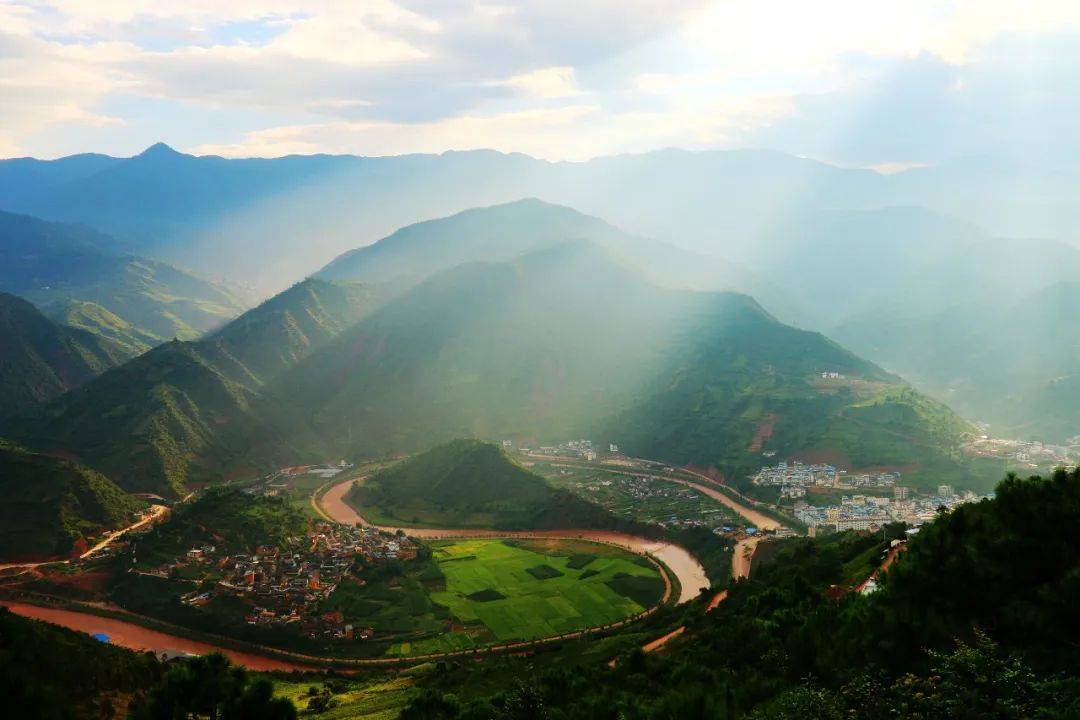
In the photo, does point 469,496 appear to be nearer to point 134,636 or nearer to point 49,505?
point 134,636

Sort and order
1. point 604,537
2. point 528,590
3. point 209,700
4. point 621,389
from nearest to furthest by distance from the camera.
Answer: point 209,700, point 528,590, point 604,537, point 621,389

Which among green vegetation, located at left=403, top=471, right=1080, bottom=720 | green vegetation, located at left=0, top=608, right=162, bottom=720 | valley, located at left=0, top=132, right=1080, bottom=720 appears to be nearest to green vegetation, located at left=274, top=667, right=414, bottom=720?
valley, located at left=0, top=132, right=1080, bottom=720

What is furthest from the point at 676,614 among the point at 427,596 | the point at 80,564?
the point at 80,564

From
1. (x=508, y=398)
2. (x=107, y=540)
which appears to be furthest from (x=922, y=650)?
(x=508, y=398)

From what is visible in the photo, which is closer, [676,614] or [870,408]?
[676,614]

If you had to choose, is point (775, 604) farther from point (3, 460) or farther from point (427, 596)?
point (3, 460)

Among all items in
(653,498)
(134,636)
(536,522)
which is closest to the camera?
(134,636)


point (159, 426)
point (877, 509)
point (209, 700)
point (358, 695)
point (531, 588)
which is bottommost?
point (531, 588)
